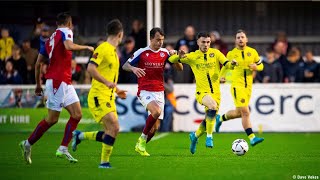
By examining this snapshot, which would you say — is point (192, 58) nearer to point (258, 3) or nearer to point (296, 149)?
point (296, 149)

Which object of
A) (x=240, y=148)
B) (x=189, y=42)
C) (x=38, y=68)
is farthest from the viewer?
(x=189, y=42)

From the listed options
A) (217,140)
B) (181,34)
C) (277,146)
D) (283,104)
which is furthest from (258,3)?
(277,146)

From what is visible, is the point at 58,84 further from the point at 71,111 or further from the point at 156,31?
the point at 156,31

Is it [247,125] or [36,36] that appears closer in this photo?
[247,125]

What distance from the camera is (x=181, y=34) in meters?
24.6

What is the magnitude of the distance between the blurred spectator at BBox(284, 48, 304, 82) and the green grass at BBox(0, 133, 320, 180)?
377 cm

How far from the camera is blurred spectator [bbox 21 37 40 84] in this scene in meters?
22.0

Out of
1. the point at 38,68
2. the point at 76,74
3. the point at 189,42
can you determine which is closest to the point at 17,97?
the point at 76,74

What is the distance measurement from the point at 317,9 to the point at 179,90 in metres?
5.59

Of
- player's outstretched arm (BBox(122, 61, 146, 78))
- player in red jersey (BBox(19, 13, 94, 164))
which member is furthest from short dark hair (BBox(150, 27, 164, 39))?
→ player in red jersey (BBox(19, 13, 94, 164))

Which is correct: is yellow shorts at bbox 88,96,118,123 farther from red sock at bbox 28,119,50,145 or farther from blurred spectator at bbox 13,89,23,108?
blurred spectator at bbox 13,89,23,108

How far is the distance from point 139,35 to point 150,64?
7.86 meters

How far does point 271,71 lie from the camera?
854 inches

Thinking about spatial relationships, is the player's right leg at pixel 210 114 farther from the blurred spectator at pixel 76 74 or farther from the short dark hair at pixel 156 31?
the blurred spectator at pixel 76 74
